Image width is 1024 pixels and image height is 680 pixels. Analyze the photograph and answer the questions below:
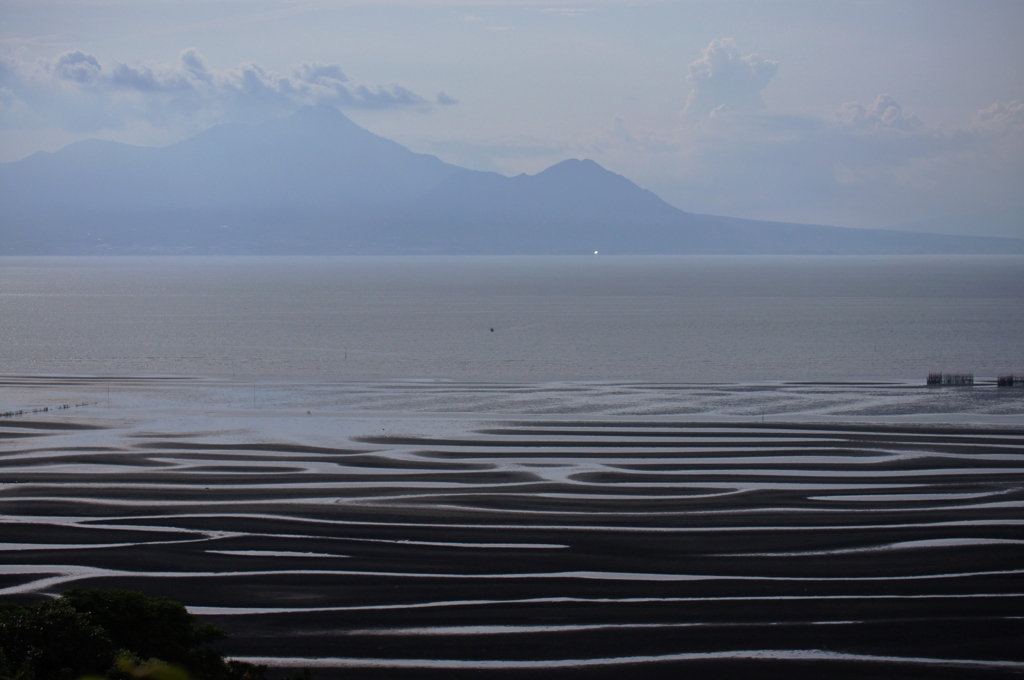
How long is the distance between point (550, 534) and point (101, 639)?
17357 mm

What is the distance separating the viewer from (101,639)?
1656cm

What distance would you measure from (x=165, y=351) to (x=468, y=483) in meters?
60.7

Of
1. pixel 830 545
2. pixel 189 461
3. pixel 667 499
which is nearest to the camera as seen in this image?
pixel 830 545

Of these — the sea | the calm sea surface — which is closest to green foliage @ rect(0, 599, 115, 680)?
the sea

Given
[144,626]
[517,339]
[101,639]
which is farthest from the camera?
[517,339]

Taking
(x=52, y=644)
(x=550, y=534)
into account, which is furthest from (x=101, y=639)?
(x=550, y=534)

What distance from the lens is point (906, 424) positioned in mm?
52188

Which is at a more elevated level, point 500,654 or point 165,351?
point 165,351

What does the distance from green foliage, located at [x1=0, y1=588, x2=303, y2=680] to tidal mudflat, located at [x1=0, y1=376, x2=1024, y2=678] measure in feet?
15.4

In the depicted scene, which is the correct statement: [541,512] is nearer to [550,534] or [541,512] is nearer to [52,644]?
[550,534]

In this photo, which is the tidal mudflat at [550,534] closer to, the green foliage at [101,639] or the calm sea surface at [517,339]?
the green foliage at [101,639]

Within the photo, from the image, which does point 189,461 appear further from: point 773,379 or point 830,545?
point 773,379

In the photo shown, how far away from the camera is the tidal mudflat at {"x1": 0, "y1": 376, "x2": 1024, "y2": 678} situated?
2388 centimetres

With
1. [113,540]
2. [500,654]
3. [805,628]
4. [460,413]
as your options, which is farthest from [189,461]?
[805,628]
